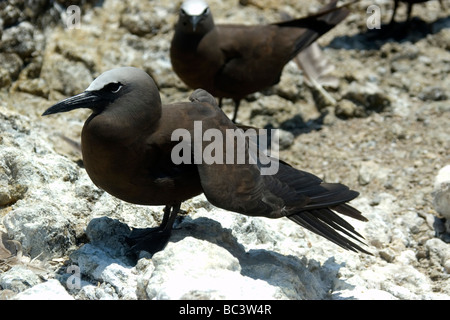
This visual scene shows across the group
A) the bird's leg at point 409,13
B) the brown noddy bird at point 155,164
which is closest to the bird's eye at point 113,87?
the brown noddy bird at point 155,164

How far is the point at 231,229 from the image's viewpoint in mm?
4957

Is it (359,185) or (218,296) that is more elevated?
(218,296)

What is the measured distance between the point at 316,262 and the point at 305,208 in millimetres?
453

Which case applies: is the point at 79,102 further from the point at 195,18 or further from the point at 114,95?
the point at 195,18

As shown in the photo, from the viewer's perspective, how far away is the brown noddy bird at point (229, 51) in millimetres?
7277

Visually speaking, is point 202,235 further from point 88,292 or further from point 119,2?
point 119,2

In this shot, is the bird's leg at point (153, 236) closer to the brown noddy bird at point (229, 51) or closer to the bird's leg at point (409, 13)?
the brown noddy bird at point (229, 51)

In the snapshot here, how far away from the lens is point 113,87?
4.31m

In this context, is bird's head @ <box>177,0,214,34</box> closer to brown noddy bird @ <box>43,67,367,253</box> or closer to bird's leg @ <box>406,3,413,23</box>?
brown noddy bird @ <box>43,67,367,253</box>

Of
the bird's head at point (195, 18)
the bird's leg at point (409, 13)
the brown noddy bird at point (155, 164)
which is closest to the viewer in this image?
the brown noddy bird at point (155, 164)

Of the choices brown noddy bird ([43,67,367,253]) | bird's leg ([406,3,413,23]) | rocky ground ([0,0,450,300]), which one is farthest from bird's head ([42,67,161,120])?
bird's leg ([406,3,413,23])

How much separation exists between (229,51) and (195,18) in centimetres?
52

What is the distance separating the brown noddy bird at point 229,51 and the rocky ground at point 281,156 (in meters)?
0.57
